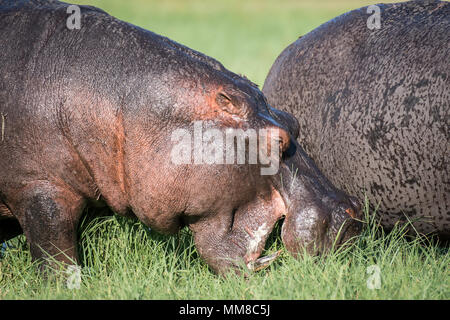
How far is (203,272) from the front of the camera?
3945 mm

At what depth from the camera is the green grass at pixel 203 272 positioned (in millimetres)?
3463

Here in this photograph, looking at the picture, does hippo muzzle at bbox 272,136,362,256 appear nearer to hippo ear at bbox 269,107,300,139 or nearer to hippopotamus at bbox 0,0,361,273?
hippopotamus at bbox 0,0,361,273

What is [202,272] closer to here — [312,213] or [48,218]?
[312,213]

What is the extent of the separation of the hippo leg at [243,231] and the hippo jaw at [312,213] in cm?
9

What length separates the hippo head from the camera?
3547 mm

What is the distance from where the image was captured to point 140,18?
2500 centimetres

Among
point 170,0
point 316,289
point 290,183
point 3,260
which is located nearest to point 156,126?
point 290,183

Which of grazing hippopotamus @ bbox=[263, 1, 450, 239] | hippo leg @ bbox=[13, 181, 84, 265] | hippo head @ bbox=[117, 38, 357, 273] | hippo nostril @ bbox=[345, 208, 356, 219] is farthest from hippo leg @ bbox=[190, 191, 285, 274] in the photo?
grazing hippopotamus @ bbox=[263, 1, 450, 239]

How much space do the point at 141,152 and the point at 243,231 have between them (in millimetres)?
700

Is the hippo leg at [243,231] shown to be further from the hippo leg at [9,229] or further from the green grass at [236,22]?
the green grass at [236,22]

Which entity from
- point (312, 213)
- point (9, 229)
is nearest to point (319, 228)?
point (312, 213)

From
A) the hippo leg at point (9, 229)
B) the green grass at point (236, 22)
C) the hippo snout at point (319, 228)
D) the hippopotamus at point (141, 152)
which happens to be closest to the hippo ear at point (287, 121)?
the hippopotamus at point (141, 152)

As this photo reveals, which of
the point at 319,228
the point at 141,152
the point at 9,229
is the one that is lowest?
the point at 9,229

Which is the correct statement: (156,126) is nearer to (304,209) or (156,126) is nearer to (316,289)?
(304,209)
